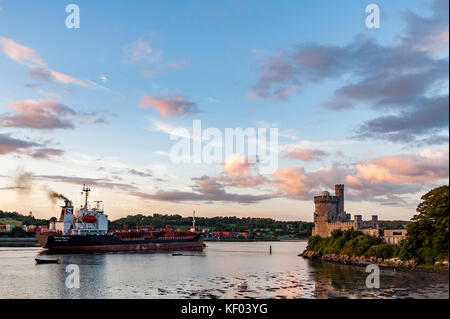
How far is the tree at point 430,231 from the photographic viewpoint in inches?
2347

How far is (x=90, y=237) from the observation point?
4510 inches

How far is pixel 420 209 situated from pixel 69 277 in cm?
5082

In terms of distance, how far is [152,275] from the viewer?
205 feet

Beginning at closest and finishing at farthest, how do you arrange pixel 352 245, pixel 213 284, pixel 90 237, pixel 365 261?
pixel 213 284 < pixel 365 261 < pixel 352 245 < pixel 90 237

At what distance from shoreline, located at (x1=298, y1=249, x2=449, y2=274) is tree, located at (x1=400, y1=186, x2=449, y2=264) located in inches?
48.7

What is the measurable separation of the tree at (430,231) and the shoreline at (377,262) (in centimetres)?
124

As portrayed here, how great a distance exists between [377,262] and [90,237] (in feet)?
243
